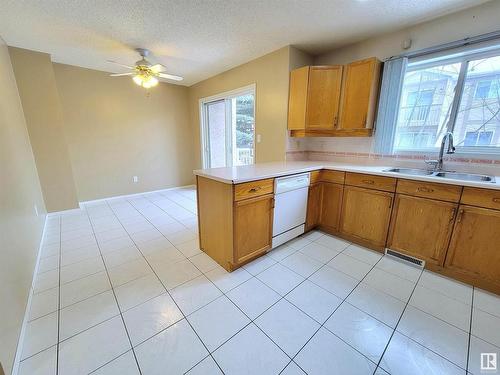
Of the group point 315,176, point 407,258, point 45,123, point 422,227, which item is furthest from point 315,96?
point 45,123

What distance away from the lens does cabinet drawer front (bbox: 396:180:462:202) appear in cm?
175

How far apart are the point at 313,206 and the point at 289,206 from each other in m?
0.49

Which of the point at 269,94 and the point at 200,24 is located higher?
the point at 200,24

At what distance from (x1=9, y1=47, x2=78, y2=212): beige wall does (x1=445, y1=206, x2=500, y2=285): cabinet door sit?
16.4 ft

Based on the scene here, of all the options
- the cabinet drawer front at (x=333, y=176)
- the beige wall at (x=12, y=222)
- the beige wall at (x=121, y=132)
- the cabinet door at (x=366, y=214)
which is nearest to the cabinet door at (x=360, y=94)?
the cabinet drawer front at (x=333, y=176)

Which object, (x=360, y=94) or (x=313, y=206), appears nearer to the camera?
(x=360, y=94)

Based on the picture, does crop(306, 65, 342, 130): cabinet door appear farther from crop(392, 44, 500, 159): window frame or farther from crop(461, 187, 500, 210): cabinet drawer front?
crop(461, 187, 500, 210): cabinet drawer front

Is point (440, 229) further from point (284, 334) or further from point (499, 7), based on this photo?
point (499, 7)

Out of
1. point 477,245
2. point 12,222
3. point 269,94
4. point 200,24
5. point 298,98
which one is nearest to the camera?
point 12,222

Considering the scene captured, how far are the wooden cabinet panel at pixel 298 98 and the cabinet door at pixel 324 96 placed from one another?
0.19 feet

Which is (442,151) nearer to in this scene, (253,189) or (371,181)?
(371,181)

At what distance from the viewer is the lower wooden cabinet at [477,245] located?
163cm

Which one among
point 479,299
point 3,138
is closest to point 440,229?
point 479,299

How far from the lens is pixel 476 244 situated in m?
1.71
